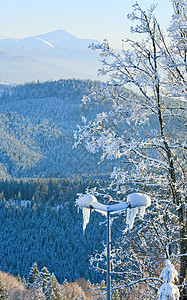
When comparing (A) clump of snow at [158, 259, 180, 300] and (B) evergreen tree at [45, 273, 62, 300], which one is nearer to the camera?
(A) clump of snow at [158, 259, 180, 300]

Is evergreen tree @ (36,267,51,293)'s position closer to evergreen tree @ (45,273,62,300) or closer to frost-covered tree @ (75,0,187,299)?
evergreen tree @ (45,273,62,300)

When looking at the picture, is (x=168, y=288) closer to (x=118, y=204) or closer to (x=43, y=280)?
(x=118, y=204)

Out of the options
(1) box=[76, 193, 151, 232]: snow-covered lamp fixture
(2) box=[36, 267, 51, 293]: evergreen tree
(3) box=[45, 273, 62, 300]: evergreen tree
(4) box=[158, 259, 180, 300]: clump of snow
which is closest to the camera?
(1) box=[76, 193, 151, 232]: snow-covered lamp fixture

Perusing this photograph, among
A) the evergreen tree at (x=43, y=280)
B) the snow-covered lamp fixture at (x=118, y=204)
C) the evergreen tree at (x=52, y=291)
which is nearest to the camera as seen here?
the snow-covered lamp fixture at (x=118, y=204)

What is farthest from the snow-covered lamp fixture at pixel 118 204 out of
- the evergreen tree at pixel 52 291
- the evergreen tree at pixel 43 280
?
the evergreen tree at pixel 43 280

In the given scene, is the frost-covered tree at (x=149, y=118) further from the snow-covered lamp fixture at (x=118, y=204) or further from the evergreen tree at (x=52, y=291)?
the evergreen tree at (x=52, y=291)

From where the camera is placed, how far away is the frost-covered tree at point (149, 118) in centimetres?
712

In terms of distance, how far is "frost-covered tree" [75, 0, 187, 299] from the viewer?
23.4 ft

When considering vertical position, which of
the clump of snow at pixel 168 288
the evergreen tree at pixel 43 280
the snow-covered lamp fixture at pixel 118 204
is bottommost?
the evergreen tree at pixel 43 280

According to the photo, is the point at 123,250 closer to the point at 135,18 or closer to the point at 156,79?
the point at 156,79

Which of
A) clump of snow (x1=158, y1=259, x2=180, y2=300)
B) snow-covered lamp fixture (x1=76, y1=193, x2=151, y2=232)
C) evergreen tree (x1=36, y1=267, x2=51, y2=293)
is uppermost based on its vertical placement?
snow-covered lamp fixture (x1=76, y1=193, x2=151, y2=232)

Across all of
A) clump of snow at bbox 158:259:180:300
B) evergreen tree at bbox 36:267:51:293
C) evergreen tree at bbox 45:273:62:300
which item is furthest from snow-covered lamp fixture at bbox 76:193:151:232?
evergreen tree at bbox 36:267:51:293

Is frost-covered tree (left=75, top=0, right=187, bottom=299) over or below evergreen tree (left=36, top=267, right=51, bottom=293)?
over

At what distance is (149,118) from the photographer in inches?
305
